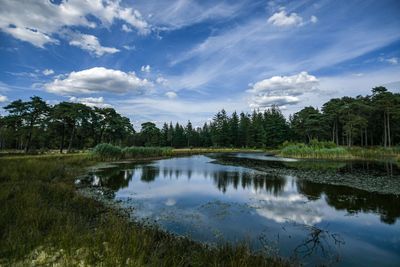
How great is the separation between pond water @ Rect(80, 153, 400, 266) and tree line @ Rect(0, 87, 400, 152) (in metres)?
35.7

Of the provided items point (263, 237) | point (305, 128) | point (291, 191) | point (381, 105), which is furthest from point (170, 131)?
point (263, 237)

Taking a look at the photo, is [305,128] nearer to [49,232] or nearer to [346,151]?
[346,151]

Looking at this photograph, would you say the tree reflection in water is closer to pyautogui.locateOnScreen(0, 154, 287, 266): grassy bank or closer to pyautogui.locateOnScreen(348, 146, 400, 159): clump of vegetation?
pyautogui.locateOnScreen(0, 154, 287, 266): grassy bank

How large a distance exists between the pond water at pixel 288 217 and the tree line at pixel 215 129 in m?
35.7

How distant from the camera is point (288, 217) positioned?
8141 millimetres

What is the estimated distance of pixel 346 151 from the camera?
32438 mm

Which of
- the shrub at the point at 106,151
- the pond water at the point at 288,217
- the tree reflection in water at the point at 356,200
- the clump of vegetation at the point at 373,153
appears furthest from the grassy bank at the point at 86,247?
A: the clump of vegetation at the point at 373,153

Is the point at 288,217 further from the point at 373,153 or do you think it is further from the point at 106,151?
the point at 373,153

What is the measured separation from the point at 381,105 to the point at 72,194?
5145 cm

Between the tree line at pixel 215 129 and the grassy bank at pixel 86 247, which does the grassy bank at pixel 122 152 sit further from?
the grassy bank at pixel 86 247

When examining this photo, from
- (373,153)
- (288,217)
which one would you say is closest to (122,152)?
(288,217)

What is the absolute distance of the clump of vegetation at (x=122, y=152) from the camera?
94.1ft

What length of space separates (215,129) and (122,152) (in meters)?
49.5

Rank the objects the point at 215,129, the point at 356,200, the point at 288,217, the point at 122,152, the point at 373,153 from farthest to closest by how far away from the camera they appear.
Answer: the point at 215,129 → the point at 373,153 → the point at 122,152 → the point at 356,200 → the point at 288,217
